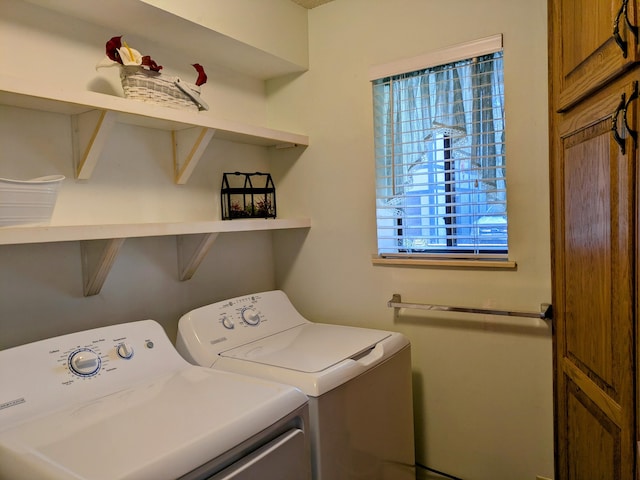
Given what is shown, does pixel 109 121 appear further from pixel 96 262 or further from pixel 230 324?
pixel 230 324

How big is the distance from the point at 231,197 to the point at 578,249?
1.35 m

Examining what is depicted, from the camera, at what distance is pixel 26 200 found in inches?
47.6

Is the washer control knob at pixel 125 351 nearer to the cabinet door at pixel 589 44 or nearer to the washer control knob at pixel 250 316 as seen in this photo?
the washer control knob at pixel 250 316

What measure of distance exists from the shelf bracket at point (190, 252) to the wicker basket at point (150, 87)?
51 centimetres

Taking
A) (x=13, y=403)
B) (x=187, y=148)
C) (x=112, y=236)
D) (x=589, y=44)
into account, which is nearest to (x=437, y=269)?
(x=589, y=44)

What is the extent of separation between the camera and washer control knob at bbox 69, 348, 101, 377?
1288 millimetres

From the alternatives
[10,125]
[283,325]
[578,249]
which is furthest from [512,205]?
[10,125]

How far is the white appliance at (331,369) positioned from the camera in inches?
53.7

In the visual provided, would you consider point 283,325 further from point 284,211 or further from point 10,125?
point 10,125

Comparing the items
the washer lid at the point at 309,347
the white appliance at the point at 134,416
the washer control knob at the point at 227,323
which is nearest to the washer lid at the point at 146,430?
the white appliance at the point at 134,416

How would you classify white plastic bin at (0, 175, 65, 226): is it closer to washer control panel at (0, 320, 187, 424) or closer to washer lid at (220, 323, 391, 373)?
washer control panel at (0, 320, 187, 424)

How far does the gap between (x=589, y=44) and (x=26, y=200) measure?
147cm

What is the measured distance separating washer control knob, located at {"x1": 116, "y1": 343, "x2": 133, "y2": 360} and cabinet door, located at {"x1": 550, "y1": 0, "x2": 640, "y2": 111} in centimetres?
144

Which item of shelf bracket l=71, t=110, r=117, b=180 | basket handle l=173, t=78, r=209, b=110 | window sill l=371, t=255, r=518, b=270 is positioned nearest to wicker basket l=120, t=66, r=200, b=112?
basket handle l=173, t=78, r=209, b=110
